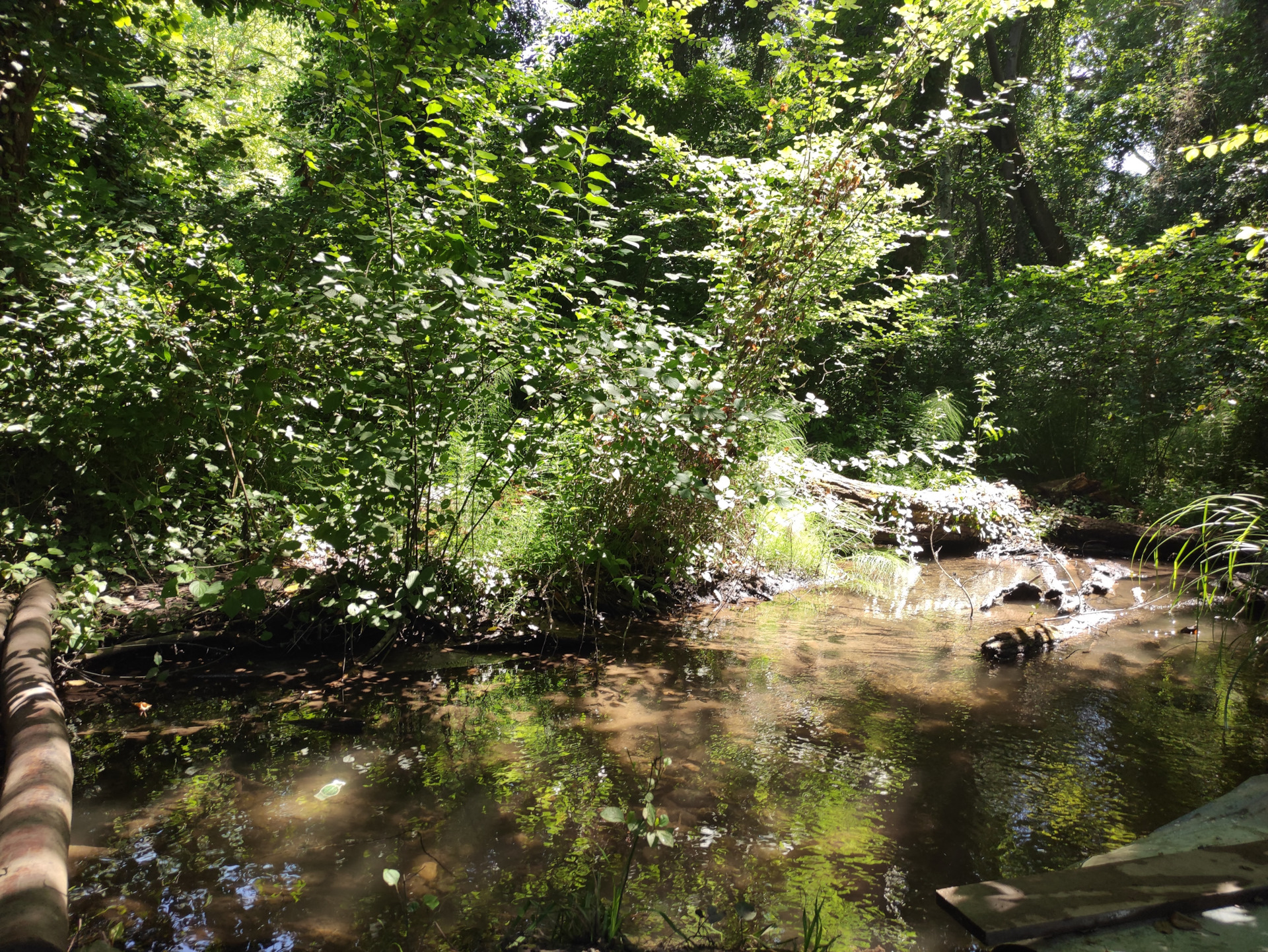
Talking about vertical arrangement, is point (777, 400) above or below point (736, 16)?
below

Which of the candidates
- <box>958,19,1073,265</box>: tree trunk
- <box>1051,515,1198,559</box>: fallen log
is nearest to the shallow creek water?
<box>1051,515,1198,559</box>: fallen log

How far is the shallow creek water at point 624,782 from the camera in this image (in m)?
1.85

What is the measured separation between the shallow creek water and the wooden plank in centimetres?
21

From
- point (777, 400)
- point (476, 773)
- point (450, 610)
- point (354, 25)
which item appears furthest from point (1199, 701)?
point (354, 25)

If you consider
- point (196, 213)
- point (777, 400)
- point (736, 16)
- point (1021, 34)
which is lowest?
point (777, 400)

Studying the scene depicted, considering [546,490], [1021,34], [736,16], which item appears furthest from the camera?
Answer: [1021,34]

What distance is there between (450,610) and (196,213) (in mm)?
2389

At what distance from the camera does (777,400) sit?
497 cm

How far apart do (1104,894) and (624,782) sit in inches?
59.1

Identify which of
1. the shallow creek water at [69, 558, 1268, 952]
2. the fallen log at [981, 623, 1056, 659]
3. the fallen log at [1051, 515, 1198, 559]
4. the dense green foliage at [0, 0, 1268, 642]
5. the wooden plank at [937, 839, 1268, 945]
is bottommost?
the shallow creek water at [69, 558, 1268, 952]

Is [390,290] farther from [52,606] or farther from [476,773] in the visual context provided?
[52,606]

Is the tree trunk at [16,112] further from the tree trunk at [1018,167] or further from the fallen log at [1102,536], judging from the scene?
the tree trunk at [1018,167]

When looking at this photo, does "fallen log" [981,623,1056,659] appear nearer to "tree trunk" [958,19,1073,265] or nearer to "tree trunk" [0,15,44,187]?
"tree trunk" [0,15,44,187]

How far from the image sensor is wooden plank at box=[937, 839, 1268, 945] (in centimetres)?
156
